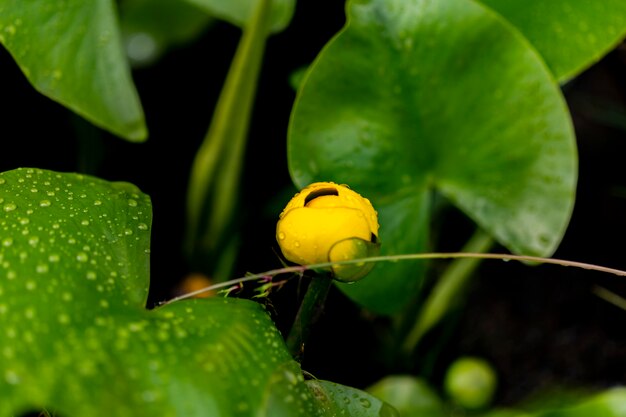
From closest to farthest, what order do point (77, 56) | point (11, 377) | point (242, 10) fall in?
point (11, 377)
point (77, 56)
point (242, 10)

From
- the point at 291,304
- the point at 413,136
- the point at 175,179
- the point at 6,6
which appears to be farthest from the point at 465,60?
the point at 175,179

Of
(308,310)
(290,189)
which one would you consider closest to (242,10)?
(290,189)

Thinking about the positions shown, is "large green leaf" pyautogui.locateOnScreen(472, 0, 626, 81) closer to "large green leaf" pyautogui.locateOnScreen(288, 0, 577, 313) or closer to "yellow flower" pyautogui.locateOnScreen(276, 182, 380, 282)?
"large green leaf" pyautogui.locateOnScreen(288, 0, 577, 313)

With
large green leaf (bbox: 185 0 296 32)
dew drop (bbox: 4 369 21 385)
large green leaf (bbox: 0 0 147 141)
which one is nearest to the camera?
dew drop (bbox: 4 369 21 385)

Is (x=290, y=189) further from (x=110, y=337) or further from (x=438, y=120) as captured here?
(x=110, y=337)

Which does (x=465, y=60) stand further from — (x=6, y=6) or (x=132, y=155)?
(x=132, y=155)

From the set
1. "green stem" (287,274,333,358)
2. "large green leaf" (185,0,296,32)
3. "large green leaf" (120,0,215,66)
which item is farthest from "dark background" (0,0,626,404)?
"green stem" (287,274,333,358)
